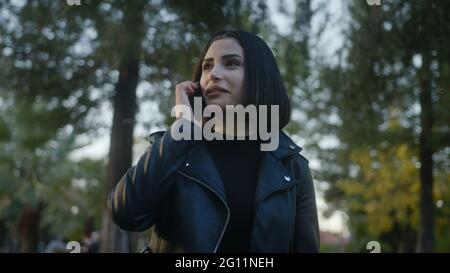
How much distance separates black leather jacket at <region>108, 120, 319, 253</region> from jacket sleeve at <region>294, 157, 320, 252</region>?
0.02m

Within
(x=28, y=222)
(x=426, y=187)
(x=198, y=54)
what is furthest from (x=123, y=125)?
(x=28, y=222)

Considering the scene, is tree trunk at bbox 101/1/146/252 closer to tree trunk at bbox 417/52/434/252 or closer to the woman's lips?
the woman's lips

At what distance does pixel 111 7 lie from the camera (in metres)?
5.10

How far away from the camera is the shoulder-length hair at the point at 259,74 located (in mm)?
1637

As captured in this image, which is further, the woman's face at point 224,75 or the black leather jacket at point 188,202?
the woman's face at point 224,75

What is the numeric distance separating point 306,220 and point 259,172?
0.68ft

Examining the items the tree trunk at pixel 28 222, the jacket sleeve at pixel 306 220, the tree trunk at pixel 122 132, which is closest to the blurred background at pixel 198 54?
the tree trunk at pixel 122 132

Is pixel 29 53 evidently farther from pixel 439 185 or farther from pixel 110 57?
pixel 439 185

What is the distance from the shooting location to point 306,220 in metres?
1.63

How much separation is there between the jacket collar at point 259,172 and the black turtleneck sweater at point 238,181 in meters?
0.02

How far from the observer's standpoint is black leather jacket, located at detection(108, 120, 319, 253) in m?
1.48

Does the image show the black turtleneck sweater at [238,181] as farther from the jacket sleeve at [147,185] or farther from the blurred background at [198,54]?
the blurred background at [198,54]

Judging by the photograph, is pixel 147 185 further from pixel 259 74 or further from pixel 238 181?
pixel 259 74

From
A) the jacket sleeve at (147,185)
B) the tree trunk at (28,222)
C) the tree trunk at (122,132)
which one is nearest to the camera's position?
the jacket sleeve at (147,185)
